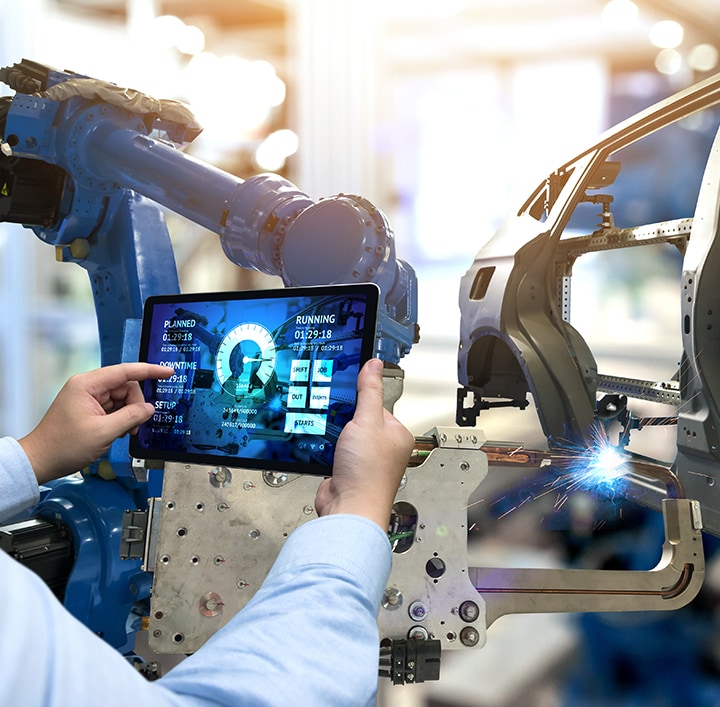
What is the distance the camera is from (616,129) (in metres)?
3.59

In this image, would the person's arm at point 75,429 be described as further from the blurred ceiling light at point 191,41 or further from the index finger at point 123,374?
the blurred ceiling light at point 191,41

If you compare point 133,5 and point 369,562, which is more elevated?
point 133,5

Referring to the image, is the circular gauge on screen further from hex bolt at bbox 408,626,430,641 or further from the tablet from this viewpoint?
hex bolt at bbox 408,626,430,641

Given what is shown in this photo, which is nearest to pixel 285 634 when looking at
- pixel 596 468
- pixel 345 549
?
pixel 345 549

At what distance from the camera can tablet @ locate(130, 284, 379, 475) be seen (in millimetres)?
1332

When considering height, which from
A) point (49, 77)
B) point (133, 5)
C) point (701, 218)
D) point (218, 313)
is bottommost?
point (218, 313)

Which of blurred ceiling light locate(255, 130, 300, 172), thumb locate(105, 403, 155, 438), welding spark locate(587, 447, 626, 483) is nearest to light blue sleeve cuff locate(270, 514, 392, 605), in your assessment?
thumb locate(105, 403, 155, 438)

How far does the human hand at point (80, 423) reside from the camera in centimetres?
146

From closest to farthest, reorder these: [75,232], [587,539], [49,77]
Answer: [49,77] < [75,232] < [587,539]

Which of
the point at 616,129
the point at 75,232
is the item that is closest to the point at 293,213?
the point at 75,232

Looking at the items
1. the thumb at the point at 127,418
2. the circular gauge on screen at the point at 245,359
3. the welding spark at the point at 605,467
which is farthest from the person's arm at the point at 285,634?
the welding spark at the point at 605,467

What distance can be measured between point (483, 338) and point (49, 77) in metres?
2.53

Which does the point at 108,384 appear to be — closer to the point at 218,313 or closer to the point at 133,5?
the point at 218,313

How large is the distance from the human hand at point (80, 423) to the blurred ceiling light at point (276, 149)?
459cm
